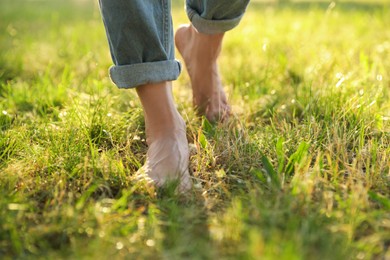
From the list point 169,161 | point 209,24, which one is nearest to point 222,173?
point 169,161

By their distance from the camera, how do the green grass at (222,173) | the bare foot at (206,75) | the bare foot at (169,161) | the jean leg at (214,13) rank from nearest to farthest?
the green grass at (222,173) < the bare foot at (169,161) < the jean leg at (214,13) < the bare foot at (206,75)

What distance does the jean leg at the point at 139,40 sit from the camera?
1.27m

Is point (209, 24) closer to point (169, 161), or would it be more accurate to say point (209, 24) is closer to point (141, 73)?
point (141, 73)

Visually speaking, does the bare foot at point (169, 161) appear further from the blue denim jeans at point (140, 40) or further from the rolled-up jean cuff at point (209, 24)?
the rolled-up jean cuff at point (209, 24)

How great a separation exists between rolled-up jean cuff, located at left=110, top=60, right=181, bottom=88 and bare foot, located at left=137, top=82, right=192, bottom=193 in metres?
0.03

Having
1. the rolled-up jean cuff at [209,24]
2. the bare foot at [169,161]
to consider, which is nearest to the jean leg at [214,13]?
the rolled-up jean cuff at [209,24]

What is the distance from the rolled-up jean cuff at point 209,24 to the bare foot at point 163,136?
36cm

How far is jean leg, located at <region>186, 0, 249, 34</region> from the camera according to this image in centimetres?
160

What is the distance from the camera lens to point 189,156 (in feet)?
4.73

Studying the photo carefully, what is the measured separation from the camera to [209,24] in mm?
1660

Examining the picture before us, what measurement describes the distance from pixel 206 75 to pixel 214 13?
0.83 feet

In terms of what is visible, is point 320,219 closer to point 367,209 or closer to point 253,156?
point 367,209

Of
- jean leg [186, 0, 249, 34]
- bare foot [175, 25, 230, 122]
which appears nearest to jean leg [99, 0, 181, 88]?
jean leg [186, 0, 249, 34]

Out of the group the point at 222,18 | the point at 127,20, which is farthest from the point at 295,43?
the point at 127,20
